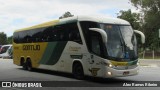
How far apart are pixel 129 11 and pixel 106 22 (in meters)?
62.4

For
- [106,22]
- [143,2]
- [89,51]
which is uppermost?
[143,2]

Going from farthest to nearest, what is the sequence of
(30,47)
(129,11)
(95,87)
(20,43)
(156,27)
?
(129,11) → (156,27) → (20,43) → (30,47) → (95,87)

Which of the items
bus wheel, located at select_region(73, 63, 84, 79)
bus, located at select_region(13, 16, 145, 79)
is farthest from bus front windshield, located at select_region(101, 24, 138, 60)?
bus wheel, located at select_region(73, 63, 84, 79)

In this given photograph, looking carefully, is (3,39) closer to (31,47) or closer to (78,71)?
(31,47)

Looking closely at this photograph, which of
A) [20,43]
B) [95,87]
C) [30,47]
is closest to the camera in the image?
[95,87]

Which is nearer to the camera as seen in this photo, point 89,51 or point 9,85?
point 9,85

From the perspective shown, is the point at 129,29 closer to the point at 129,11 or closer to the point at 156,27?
the point at 156,27

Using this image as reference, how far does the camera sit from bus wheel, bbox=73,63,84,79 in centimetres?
1983

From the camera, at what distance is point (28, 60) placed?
27.1m

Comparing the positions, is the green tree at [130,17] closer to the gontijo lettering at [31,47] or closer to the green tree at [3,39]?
the gontijo lettering at [31,47]

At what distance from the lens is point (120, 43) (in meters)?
18.3

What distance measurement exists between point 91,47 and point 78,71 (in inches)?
75.8

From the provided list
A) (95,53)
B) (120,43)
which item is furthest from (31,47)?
(120,43)

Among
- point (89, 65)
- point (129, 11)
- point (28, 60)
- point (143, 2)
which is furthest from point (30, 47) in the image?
point (129, 11)
